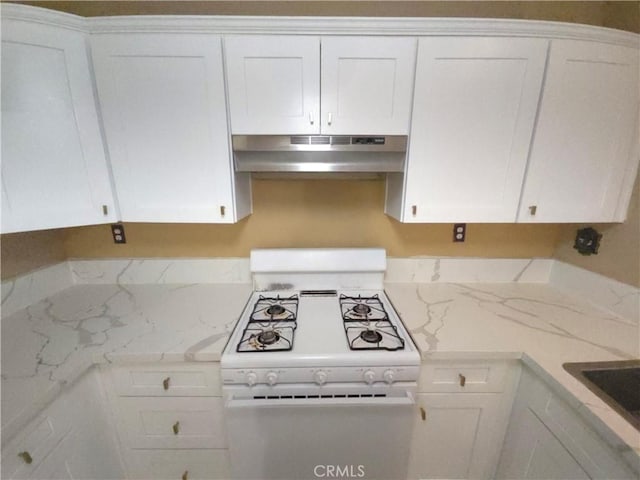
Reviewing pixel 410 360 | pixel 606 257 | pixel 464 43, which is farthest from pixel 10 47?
pixel 606 257

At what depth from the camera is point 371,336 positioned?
1.08m

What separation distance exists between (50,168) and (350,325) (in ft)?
4.65

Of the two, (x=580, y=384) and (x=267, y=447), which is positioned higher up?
(x=580, y=384)

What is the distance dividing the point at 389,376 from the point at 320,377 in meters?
0.27

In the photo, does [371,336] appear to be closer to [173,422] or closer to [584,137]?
[173,422]

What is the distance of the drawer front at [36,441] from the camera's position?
0.75 meters

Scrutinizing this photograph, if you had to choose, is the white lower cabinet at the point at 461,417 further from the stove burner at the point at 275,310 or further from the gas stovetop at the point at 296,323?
the stove burner at the point at 275,310

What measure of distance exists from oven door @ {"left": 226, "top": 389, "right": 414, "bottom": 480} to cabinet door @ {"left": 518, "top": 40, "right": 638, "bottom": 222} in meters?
1.10

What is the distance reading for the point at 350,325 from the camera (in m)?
1.19

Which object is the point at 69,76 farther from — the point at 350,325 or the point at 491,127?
the point at 491,127

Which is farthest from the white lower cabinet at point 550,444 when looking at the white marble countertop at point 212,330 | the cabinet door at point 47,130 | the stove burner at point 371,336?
the cabinet door at point 47,130

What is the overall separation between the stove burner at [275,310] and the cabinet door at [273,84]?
32.5 inches

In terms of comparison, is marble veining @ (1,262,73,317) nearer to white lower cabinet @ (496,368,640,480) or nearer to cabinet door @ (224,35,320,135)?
cabinet door @ (224,35,320,135)

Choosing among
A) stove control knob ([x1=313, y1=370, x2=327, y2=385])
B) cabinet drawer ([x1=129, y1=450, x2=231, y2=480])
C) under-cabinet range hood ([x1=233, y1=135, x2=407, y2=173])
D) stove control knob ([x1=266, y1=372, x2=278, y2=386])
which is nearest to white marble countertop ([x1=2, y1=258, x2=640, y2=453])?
stove control knob ([x1=266, y1=372, x2=278, y2=386])
